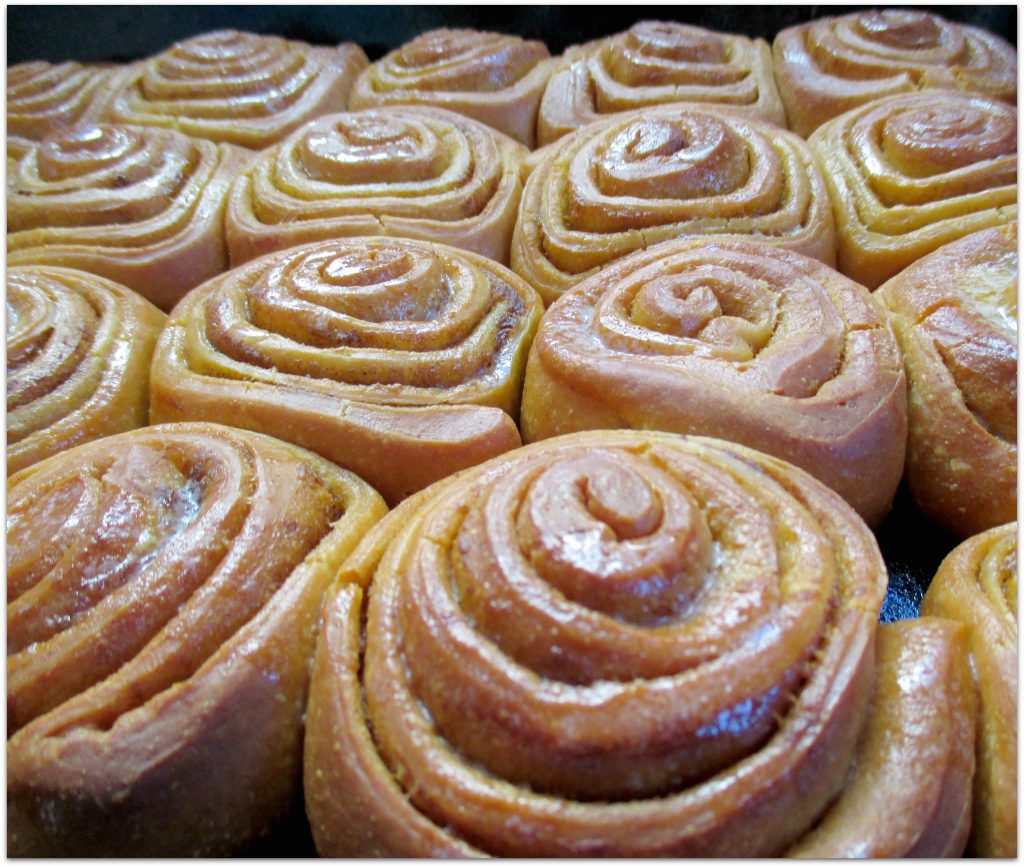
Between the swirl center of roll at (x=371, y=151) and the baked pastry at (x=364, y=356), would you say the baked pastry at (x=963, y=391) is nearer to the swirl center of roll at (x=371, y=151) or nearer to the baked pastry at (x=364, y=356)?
the baked pastry at (x=364, y=356)

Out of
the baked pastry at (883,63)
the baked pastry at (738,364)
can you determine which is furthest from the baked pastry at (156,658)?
the baked pastry at (883,63)

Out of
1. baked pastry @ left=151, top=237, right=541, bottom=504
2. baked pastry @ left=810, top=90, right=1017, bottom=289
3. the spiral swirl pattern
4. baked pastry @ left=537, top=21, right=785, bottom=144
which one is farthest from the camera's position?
baked pastry @ left=537, top=21, right=785, bottom=144

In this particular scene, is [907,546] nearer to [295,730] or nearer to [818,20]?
[295,730]

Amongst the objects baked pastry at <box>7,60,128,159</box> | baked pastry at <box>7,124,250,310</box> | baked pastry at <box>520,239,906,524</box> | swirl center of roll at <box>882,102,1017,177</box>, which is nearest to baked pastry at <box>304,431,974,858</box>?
baked pastry at <box>520,239,906,524</box>

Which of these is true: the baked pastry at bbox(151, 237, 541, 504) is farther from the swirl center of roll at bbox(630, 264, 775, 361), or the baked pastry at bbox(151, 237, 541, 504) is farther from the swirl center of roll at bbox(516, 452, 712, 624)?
the swirl center of roll at bbox(516, 452, 712, 624)

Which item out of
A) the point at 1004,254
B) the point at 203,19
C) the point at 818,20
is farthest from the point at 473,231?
the point at 203,19

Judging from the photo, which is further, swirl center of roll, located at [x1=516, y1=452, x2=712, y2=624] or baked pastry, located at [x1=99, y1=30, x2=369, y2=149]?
baked pastry, located at [x1=99, y1=30, x2=369, y2=149]
